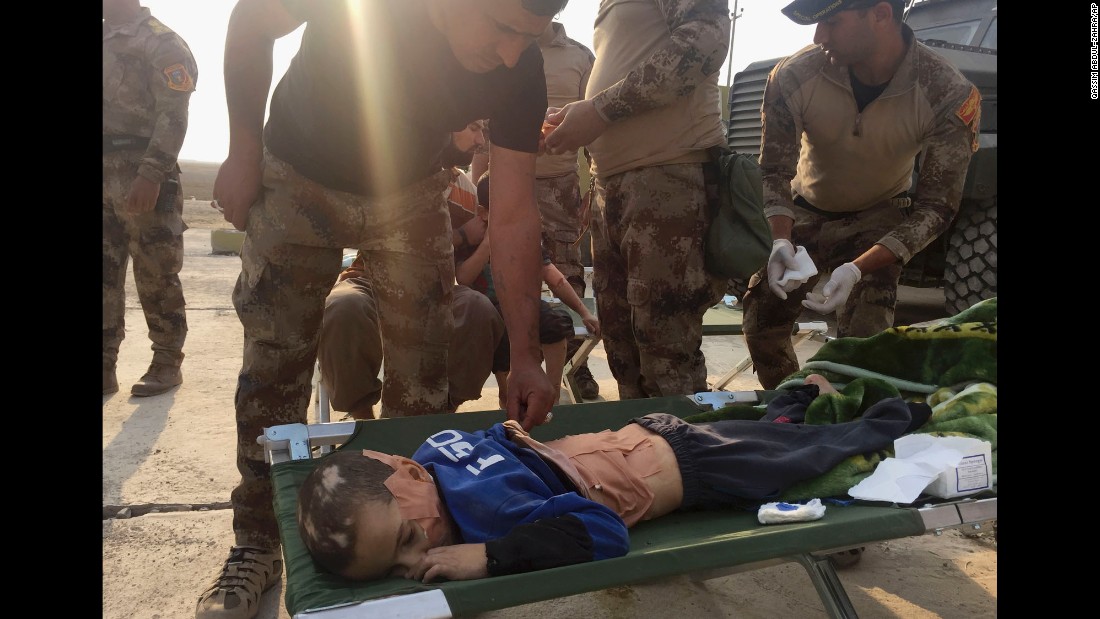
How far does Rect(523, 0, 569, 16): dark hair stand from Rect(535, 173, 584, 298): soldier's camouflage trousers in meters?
2.36

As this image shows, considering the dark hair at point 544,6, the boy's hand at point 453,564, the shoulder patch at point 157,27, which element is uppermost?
the shoulder patch at point 157,27

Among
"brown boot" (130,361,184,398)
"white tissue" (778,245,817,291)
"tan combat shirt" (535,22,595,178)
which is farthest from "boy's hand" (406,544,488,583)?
"brown boot" (130,361,184,398)

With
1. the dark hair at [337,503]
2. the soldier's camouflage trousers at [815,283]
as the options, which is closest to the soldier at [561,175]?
the soldier's camouflage trousers at [815,283]

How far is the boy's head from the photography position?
1471 mm

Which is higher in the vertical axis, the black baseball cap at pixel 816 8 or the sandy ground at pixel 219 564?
the black baseball cap at pixel 816 8

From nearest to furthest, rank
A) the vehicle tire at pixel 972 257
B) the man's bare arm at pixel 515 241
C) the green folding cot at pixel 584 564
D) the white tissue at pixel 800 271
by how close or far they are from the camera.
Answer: the green folding cot at pixel 584 564 < the man's bare arm at pixel 515 241 < the white tissue at pixel 800 271 < the vehicle tire at pixel 972 257

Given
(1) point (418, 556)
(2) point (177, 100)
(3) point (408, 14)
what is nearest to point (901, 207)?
(3) point (408, 14)

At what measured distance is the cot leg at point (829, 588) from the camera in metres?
1.73

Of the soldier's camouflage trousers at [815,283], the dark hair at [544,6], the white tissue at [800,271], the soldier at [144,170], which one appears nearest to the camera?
the dark hair at [544,6]

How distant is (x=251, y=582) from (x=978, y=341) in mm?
2287

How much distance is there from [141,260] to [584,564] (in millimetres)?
3531

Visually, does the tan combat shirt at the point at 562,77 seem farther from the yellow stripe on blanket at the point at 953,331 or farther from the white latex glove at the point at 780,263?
the yellow stripe on blanket at the point at 953,331

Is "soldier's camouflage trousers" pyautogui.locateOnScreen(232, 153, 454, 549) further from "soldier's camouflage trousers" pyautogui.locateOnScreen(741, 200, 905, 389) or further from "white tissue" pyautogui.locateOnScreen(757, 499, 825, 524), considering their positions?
"soldier's camouflage trousers" pyautogui.locateOnScreen(741, 200, 905, 389)

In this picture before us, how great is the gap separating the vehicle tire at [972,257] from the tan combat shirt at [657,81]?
318cm
